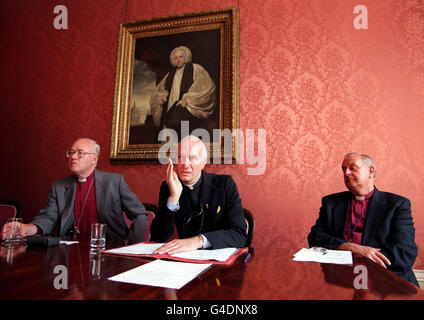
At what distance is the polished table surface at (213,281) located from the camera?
766mm

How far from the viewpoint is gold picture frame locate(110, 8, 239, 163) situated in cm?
314

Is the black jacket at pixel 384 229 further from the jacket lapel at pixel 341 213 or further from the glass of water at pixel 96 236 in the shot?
the glass of water at pixel 96 236

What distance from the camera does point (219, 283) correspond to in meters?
0.88

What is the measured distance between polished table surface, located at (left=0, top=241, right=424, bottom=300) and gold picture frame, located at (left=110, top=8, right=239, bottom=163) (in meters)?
2.01

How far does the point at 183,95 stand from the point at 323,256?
2443mm

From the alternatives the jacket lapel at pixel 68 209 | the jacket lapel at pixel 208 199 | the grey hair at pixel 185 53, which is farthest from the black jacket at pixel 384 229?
the grey hair at pixel 185 53

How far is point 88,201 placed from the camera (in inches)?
98.3

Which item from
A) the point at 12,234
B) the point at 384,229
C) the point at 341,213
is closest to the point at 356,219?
the point at 341,213

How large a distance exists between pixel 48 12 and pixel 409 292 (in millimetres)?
4906

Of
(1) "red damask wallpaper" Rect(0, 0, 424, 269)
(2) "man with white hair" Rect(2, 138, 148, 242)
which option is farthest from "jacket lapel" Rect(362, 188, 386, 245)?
(2) "man with white hair" Rect(2, 138, 148, 242)

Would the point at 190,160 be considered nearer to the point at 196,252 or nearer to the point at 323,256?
the point at 196,252

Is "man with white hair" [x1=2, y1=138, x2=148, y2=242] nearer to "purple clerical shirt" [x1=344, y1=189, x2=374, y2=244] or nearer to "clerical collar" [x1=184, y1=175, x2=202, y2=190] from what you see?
"clerical collar" [x1=184, y1=175, x2=202, y2=190]

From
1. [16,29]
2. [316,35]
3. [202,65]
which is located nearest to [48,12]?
[16,29]

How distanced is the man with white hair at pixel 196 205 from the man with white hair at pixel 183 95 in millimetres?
1153
